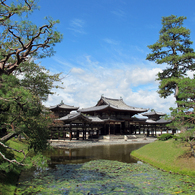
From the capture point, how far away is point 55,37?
9.54 meters

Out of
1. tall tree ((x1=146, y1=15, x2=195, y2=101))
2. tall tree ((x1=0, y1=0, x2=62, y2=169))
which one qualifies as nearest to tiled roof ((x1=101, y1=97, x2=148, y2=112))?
tall tree ((x1=146, y1=15, x2=195, y2=101))

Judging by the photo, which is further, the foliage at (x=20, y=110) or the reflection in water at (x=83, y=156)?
the reflection in water at (x=83, y=156)

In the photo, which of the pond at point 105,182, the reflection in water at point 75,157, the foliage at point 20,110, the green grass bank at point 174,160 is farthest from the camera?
the green grass bank at point 174,160

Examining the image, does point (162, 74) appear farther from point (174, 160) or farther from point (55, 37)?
point (55, 37)

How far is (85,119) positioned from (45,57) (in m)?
23.0

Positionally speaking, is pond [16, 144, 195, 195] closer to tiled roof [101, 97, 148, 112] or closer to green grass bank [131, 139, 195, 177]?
green grass bank [131, 139, 195, 177]

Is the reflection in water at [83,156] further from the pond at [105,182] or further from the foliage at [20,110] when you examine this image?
the foliage at [20,110]

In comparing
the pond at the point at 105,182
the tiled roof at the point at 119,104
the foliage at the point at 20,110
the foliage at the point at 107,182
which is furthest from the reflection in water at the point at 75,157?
the tiled roof at the point at 119,104

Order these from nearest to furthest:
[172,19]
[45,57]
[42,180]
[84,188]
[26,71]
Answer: [84,188] < [42,180] < [45,57] < [26,71] < [172,19]

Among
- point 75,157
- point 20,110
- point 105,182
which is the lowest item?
point 75,157

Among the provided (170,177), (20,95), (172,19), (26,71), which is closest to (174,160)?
(170,177)

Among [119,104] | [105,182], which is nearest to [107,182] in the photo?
[105,182]

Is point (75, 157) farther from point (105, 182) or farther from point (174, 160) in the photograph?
point (174, 160)

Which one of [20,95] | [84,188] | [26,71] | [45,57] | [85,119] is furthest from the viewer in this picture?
[85,119]
